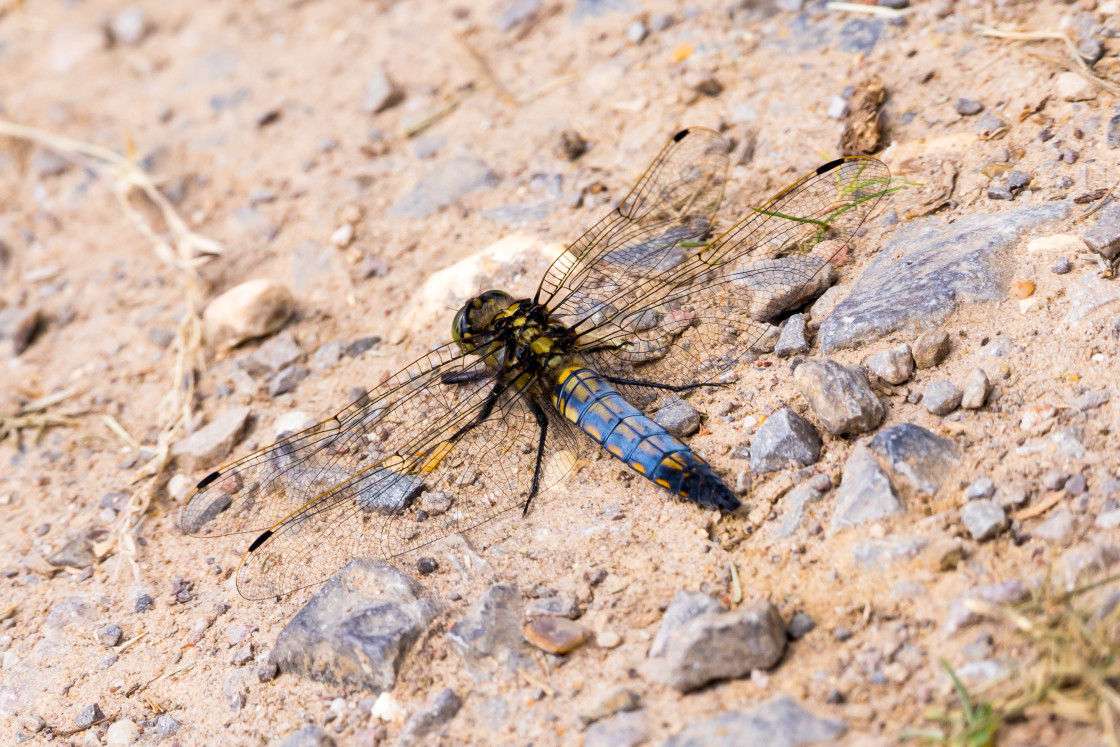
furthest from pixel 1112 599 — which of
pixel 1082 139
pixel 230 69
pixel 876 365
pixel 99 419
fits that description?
pixel 230 69

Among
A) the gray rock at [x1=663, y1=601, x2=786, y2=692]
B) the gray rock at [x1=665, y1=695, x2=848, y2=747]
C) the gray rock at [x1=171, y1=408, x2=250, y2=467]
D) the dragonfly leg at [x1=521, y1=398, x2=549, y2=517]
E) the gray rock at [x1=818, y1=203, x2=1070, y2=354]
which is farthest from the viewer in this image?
the gray rock at [x1=171, y1=408, x2=250, y2=467]

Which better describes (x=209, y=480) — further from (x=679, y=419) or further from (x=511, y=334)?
(x=679, y=419)

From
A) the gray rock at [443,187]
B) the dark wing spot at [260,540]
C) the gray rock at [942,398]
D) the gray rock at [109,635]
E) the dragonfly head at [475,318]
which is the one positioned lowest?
the gray rock at [942,398]

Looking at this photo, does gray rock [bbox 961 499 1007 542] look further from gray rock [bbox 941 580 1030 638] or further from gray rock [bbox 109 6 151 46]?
gray rock [bbox 109 6 151 46]

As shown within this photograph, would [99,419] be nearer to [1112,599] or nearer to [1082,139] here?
[1112,599]

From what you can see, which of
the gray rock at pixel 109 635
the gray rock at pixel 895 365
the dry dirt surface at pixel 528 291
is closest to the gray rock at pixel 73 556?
the dry dirt surface at pixel 528 291

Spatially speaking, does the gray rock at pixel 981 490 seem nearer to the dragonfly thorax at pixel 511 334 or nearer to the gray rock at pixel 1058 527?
the gray rock at pixel 1058 527

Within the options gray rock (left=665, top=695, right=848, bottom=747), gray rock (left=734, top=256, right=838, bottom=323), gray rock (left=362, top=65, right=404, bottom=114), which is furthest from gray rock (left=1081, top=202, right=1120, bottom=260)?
gray rock (left=362, top=65, right=404, bottom=114)
